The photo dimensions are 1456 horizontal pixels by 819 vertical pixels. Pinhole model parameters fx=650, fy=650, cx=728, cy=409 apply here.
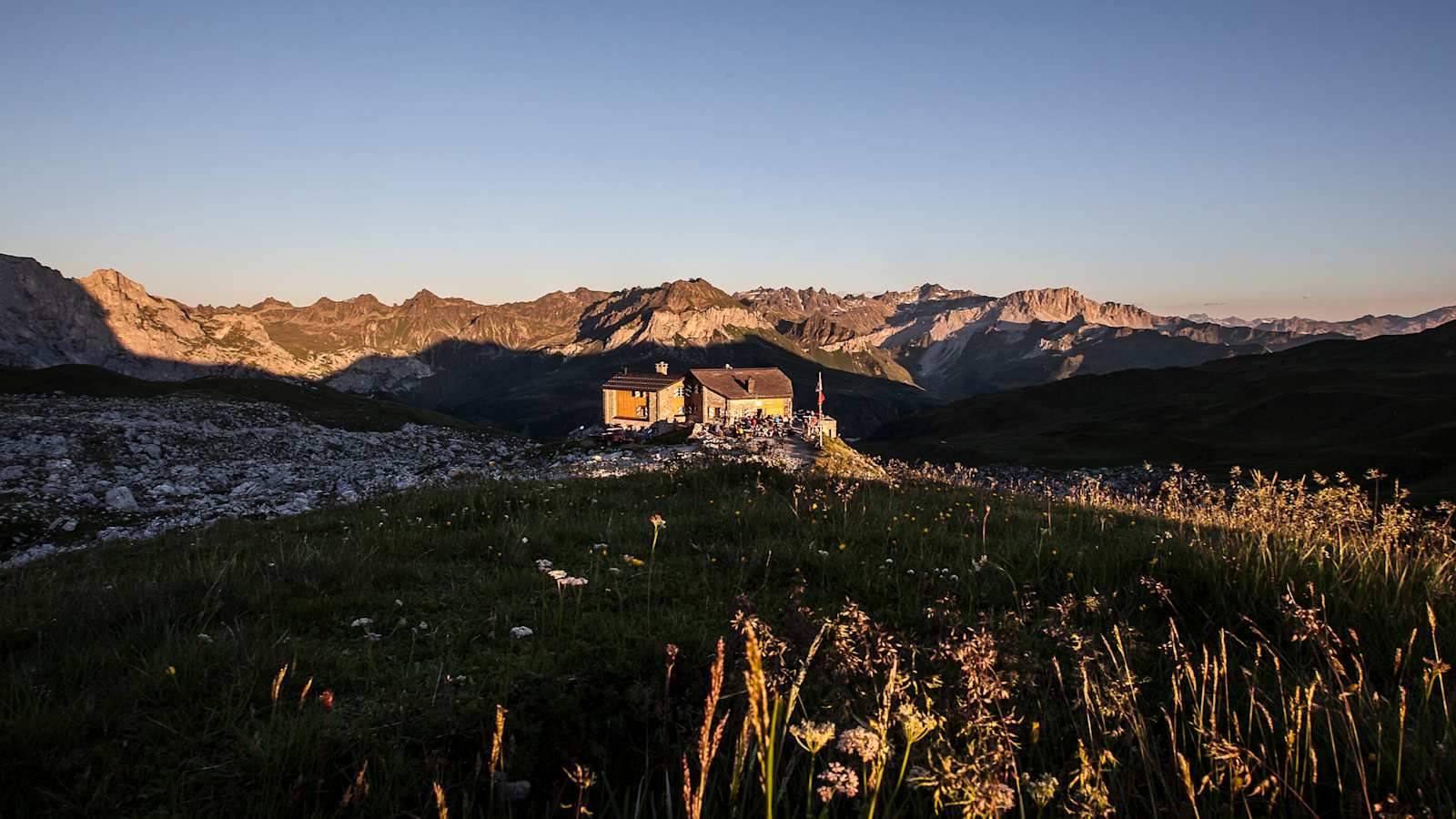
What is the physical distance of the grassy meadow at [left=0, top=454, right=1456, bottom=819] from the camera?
3033 mm

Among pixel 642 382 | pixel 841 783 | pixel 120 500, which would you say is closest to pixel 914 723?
pixel 841 783

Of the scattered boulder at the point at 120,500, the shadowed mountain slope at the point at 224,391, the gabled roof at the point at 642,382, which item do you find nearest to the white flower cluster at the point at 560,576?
the scattered boulder at the point at 120,500

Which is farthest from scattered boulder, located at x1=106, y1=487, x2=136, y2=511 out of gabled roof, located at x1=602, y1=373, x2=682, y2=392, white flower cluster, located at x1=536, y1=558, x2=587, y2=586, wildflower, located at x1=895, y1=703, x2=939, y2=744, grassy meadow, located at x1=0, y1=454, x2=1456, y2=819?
gabled roof, located at x1=602, y1=373, x2=682, y2=392

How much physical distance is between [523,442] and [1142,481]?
183 ft

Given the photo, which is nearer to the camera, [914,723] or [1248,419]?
[914,723]

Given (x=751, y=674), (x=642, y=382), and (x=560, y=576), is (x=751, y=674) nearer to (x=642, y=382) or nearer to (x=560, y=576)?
(x=560, y=576)

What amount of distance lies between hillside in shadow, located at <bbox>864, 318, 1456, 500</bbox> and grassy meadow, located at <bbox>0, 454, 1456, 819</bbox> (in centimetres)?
4810

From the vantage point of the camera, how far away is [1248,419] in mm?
83875

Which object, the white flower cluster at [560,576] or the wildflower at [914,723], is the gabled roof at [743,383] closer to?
the white flower cluster at [560,576]

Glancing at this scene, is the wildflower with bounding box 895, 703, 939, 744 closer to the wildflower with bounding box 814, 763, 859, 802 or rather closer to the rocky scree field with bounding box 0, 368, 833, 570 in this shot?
the wildflower with bounding box 814, 763, 859, 802

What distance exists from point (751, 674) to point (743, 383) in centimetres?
8329

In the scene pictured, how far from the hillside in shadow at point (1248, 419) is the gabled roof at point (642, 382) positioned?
35365mm

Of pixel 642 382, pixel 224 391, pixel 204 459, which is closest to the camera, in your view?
pixel 204 459

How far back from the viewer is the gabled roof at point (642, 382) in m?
90.1
